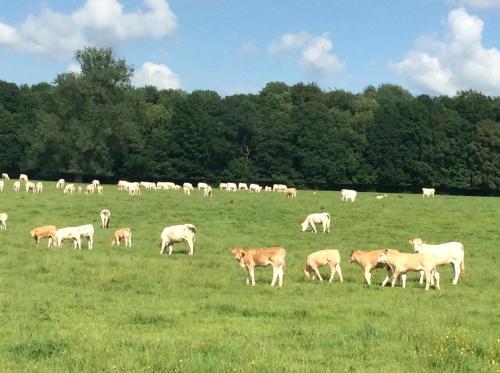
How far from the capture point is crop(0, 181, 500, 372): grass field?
8.86 m

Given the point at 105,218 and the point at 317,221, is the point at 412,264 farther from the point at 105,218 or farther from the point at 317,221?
the point at 105,218

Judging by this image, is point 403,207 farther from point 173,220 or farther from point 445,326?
point 445,326

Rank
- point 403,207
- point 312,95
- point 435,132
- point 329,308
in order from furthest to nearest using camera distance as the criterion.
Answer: point 312,95, point 435,132, point 403,207, point 329,308

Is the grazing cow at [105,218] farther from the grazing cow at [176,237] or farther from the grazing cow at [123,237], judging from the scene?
the grazing cow at [176,237]

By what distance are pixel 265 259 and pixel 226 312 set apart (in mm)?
4286

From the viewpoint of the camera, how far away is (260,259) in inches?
681

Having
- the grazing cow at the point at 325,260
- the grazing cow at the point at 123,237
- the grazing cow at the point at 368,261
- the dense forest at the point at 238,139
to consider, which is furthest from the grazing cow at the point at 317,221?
the dense forest at the point at 238,139

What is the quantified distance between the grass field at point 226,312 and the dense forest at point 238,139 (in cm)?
5171

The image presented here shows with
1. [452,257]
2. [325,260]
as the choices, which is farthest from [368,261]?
[452,257]

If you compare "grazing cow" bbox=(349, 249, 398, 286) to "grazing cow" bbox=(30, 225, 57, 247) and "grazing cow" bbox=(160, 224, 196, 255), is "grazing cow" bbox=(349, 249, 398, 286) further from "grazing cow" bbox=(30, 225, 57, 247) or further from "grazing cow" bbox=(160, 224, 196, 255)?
"grazing cow" bbox=(30, 225, 57, 247)

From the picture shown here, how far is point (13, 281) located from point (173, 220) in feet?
57.2

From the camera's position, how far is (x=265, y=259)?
17188 mm

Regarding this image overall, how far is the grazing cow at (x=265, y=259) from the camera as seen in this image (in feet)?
55.7

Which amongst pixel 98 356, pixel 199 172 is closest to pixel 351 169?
pixel 199 172
